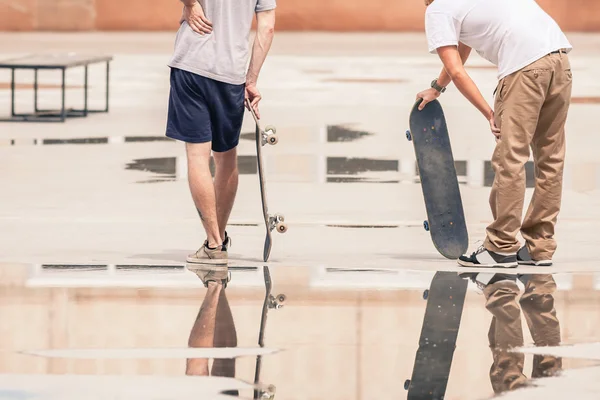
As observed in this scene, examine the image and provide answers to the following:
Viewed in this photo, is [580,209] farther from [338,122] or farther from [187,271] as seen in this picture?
[338,122]

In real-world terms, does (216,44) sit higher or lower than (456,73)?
higher

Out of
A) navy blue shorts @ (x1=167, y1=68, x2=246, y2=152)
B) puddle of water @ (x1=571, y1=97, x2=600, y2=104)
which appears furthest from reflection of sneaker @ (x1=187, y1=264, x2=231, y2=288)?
puddle of water @ (x1=571, y1=97, x2=600, y2=104)

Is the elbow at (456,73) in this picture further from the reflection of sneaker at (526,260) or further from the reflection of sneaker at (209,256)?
the reflection of sneaker at (209,256)

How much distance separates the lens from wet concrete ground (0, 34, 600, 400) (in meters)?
5.62

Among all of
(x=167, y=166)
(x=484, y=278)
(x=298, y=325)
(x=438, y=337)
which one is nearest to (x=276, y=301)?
(x=298, y=325)

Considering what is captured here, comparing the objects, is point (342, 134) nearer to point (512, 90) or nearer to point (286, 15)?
point (512, 90)

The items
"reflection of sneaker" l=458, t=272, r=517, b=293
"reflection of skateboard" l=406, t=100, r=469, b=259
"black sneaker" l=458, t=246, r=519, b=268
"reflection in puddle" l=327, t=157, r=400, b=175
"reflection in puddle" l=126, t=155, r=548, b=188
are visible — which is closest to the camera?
"reflection of sneaker" l=458, t=272, r=517, b=293

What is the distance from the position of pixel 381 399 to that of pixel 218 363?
814mm

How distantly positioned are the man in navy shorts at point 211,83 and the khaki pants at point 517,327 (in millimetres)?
1602

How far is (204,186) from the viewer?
7.82 meters

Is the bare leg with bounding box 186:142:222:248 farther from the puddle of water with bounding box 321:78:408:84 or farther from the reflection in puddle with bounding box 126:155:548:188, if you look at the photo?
the puddle of water with bounding box 321:78:408:84

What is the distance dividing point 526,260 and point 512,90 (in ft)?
3.23

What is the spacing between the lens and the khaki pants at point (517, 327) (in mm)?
5605

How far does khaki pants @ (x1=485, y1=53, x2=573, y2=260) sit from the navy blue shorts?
1.45 meters
